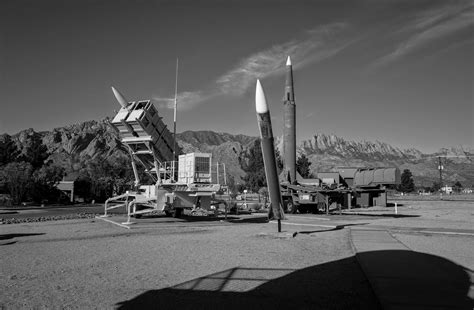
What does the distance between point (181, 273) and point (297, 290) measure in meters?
2.53

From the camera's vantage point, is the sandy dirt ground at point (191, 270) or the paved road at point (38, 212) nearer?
the sandy dirt ground at point (191, 270)

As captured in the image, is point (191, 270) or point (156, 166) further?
point (156, 166)

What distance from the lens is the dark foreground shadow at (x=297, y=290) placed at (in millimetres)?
5629

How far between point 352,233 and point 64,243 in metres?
10.1

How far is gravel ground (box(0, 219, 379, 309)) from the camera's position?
586cm

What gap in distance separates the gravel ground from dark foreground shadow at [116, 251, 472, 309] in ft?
0.05

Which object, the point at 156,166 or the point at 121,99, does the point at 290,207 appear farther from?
the point at 121,99

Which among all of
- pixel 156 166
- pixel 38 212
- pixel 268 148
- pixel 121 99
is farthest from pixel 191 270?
pixel 38 212

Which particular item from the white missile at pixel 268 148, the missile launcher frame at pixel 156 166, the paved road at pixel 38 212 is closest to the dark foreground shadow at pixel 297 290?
the white missile at pixel 268 148

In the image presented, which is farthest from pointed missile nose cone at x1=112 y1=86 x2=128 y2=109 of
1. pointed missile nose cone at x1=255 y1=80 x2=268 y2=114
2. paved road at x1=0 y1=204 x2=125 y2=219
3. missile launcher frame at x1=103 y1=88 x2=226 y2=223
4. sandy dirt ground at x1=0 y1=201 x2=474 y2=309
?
paved road at x1=0 y1=204 x2=125 y2=219

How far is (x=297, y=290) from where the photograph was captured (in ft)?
21.3

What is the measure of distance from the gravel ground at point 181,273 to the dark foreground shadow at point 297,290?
16 millimetres

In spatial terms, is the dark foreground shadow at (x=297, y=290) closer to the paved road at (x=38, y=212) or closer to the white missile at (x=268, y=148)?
the white missile at (x=268, y=148)

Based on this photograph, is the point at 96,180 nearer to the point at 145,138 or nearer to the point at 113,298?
the point at 145,138
